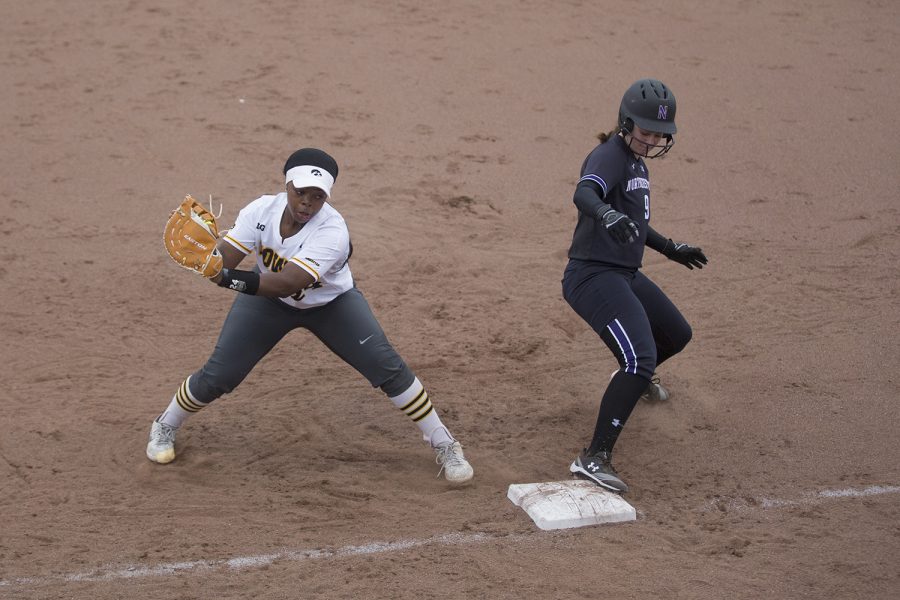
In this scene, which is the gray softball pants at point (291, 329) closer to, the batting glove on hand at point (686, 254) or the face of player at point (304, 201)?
the face of player at point (304, 201)

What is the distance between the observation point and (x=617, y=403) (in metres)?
5.63

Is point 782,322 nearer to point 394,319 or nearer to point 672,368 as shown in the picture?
point 672,368

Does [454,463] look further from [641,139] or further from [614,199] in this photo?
[641,139]

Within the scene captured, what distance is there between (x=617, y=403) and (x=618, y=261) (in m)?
0.81

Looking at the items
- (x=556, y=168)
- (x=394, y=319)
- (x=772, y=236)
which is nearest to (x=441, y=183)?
(x=556, y=168)

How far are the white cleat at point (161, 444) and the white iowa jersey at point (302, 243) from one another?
1.07 m

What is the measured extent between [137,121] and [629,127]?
6523mm

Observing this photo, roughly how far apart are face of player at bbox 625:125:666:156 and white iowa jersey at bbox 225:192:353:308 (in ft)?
5.40

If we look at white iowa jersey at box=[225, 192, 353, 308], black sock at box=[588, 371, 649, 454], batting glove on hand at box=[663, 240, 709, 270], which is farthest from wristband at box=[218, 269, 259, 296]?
batting glove on hand at box=[663, 240, 709, 270]

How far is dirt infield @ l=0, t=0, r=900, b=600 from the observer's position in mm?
5141

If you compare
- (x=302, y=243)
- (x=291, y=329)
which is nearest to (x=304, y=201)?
(x=302, y=243)

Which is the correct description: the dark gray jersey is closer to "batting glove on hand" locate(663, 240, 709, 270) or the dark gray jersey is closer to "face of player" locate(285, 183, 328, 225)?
"batting glove on hand" locate(663, 240, 709, 270)

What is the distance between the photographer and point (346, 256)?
544 cm

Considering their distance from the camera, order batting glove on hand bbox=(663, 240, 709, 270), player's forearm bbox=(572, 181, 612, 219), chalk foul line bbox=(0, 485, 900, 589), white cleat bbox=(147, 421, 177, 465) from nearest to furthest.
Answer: chalk foul line bbox=(0, 485, 900, 589) < player's forearm bbox=(572, 181, 612, 219) < white cleat bbox=(147, 421, 177, 465) < batting glove on hand bbox=(663, 240, 709, 270)
